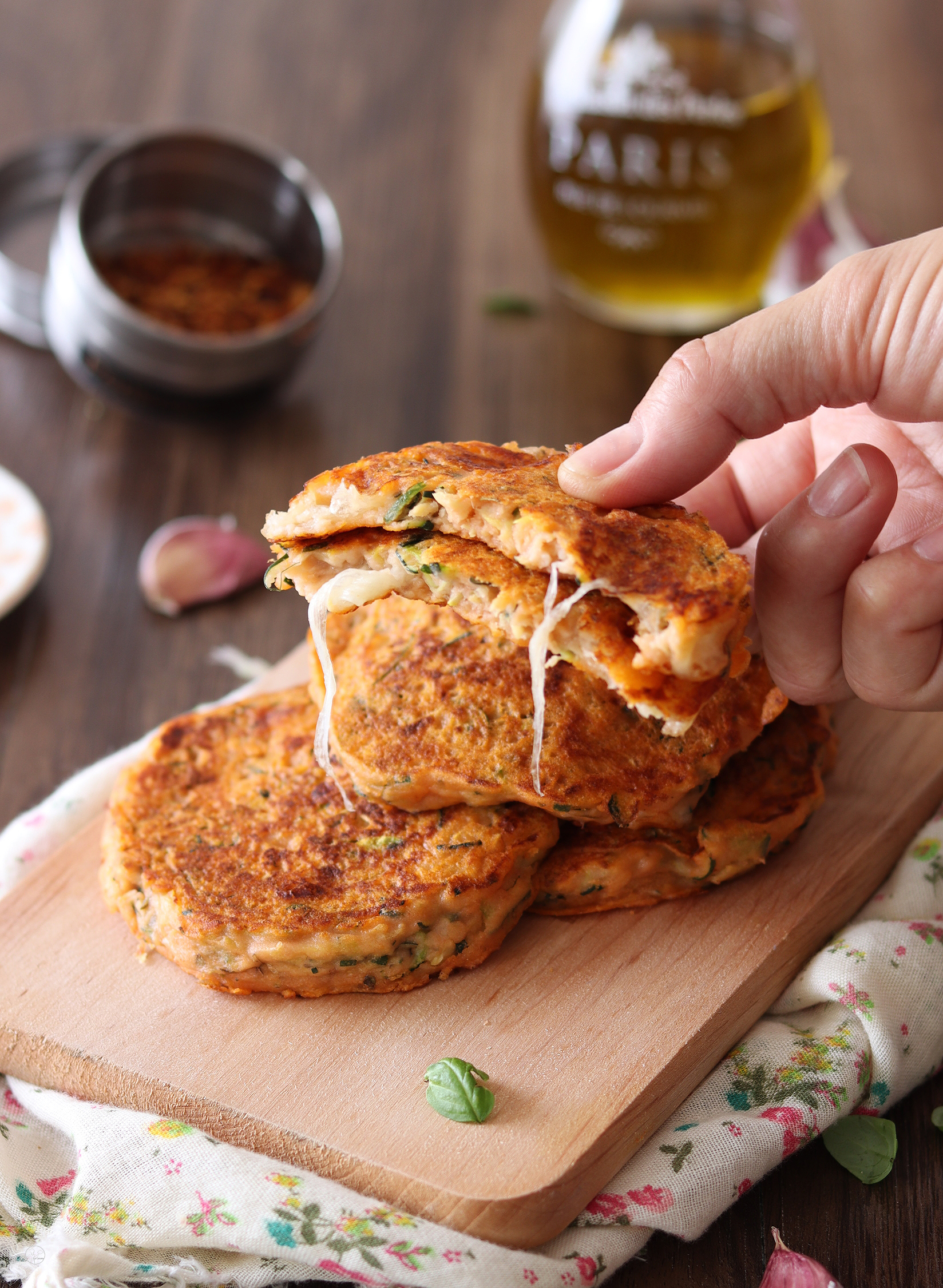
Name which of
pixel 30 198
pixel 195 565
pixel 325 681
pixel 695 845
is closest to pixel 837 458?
pixel 695 845

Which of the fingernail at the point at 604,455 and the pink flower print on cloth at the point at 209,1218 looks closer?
the pink flower print on cloth at the point at 209,1218

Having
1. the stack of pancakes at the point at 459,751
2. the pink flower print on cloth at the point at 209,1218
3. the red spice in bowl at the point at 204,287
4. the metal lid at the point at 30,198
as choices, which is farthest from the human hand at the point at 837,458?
the metal lid at the point at 30,198

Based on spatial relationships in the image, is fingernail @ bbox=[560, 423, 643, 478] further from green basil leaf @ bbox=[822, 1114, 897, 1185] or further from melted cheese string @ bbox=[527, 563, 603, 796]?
green basil leaf @ bbox=[822, 1114, 897, 1185]

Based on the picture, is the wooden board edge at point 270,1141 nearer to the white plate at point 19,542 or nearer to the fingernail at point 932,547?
the fingernail at point 932,547

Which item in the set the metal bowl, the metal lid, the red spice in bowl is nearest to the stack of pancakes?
the metal bowl

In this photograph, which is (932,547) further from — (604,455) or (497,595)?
(497,595)
